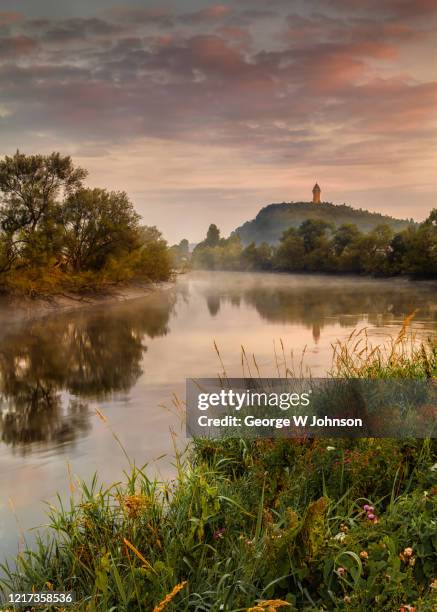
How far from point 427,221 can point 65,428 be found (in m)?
75.4

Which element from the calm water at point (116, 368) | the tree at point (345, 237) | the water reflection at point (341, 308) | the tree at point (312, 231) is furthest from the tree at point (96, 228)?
the tree at point (312, 231)

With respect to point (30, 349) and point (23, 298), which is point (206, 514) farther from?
point (23, 298)

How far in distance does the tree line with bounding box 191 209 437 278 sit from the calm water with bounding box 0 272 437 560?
89.5 feet

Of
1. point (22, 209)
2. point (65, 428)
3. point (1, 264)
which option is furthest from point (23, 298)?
point (65, 428)

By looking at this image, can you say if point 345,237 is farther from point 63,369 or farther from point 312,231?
point 63,369

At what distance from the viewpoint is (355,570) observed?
475cm

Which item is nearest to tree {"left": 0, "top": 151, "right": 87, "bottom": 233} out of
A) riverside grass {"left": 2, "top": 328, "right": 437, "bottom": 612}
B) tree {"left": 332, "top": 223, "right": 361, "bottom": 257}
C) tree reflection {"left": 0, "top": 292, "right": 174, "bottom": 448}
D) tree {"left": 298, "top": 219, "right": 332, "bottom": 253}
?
tree reflection {"left": 0, "top": 292, "right": 174, "bottom": 448}

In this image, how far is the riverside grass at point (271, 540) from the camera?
15.8 ft

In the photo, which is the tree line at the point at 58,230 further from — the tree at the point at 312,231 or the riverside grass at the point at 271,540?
the tree at the point at 312,231

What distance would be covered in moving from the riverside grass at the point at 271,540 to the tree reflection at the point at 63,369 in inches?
266

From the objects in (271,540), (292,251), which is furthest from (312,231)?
(271,540)

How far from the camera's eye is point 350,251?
10119 centimetres

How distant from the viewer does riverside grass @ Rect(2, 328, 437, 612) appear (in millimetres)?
4814

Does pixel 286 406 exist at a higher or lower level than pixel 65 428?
higher
